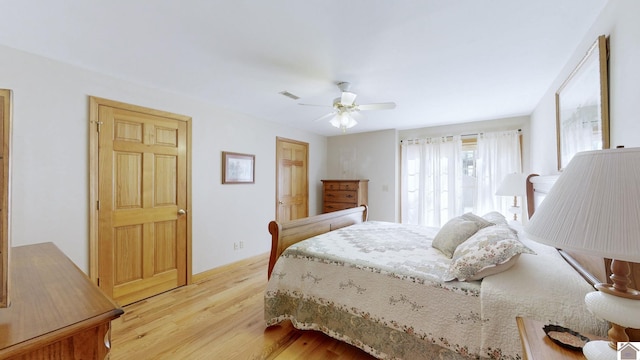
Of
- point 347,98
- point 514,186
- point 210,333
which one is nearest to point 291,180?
point 347,98

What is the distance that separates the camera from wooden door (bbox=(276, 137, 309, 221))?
4.40 meters

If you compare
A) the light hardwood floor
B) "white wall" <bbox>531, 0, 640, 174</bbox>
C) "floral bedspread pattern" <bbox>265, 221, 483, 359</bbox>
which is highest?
"white wall" <bbox>531, 0, 640, 174</bbox>

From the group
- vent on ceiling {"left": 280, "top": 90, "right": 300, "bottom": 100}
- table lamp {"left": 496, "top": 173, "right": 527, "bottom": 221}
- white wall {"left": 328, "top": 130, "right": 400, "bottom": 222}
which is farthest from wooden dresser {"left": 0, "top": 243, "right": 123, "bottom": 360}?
white wall {"left": 328, "top": 130, "right": 400, "bottom": 222}

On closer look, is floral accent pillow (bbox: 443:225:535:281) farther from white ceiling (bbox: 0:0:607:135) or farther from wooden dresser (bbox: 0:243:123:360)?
wooden dresser (bbox: 0:243:123:360)

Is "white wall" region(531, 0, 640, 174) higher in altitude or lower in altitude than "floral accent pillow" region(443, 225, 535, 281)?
higher

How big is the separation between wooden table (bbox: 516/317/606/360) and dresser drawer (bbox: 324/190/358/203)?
3.64 metres

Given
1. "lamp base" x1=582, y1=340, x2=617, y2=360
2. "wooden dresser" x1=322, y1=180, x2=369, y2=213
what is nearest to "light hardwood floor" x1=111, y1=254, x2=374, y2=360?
"lamp base" x1=582, y1=340, x2=617, y2=360

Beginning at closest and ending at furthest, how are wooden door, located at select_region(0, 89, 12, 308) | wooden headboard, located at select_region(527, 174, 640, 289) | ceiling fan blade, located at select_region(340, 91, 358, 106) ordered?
1. wooden door, located at select_region(0, 89, 12, 308)
2. wooden headboard, located at select_region(527, 174, 640, 289)
3. ceiling fan blade, located at select_region(340, 91, 358, 106)

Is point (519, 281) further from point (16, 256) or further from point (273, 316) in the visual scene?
point (16, 256)

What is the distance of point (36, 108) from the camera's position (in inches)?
80.4

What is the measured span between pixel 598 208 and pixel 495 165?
390 cm

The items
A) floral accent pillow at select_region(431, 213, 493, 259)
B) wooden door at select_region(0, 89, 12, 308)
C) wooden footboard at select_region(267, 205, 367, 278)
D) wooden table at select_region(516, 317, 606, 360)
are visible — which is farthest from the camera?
wooden footboard at select_region(267, 205, 367, 278)

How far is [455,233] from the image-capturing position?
202 centimetres

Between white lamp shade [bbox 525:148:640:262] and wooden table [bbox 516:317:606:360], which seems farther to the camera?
wooden table [bbox 516:317:606:360]
